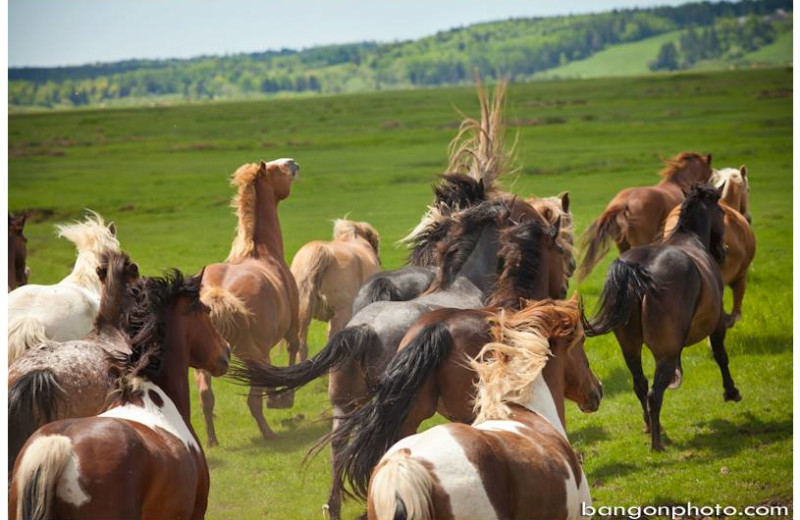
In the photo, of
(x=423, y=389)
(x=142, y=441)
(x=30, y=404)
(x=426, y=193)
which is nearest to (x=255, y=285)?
(x=30, y=404)

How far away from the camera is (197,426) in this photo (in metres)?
8.80

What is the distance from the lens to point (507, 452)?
3.66m

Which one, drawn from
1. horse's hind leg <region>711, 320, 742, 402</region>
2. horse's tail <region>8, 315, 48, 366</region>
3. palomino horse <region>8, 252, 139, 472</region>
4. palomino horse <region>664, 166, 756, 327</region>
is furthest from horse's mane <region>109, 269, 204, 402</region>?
palomino horse <region>664, 166, 756, 327</region>

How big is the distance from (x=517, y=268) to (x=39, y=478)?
319 cm

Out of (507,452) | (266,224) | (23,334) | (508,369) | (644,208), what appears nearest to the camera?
(507,452)

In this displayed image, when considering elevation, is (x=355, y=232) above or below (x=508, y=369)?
below

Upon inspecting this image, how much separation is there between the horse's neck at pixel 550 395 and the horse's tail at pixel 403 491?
0.96 meters

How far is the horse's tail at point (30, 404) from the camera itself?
196 inches

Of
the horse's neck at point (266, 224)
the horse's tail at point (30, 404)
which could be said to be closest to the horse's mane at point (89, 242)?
the horse's tail at point (30, 404)

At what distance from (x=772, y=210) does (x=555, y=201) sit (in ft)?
35.1

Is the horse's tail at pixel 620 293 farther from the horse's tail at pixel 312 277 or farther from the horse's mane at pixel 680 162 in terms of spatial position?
the horse's mane at pixel 680 162

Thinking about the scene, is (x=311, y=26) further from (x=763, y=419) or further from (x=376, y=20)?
(x=763, y=419)

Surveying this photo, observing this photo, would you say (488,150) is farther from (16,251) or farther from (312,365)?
(16,251)

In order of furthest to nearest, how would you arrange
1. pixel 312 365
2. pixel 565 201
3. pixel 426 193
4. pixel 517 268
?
pixel 426 193 < pixel 565 201 < pixel 517 268 < pixel 312 365
